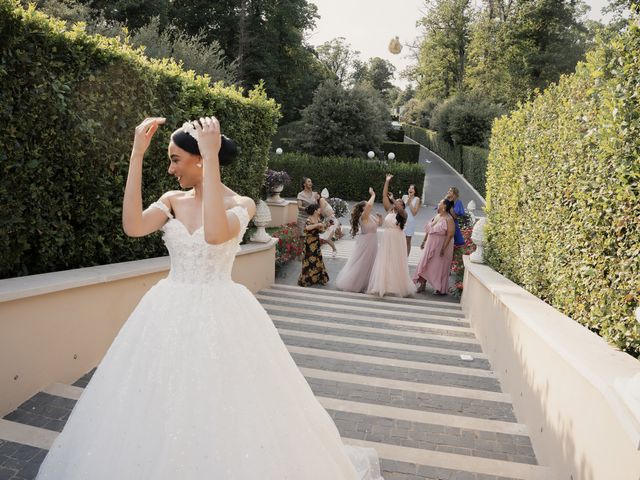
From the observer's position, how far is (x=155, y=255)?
5.91 m

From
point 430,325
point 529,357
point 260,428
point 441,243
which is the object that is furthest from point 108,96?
point 441,243

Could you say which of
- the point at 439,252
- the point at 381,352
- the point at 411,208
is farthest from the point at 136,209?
the point at 411,208

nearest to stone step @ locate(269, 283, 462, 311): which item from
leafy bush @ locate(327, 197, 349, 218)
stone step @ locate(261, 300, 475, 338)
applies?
stone step @ locate(261, 300, 475, 338)

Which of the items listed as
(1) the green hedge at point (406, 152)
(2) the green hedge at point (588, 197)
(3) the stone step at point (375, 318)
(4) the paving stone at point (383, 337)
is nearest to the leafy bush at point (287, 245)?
(3) the stone step at point (375, 318)

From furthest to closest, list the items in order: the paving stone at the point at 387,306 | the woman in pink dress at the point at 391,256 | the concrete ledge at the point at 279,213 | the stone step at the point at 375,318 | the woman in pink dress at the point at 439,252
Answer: the concrete ledge at the point at 279,213, the woman in pink dress at the point at 439,252, the woman in pink dress at the point at 391,256, the paving stone at the point at 387,306, the stone step at the point at 375,318

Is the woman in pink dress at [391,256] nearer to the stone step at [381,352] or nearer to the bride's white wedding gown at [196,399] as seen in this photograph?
the stone step at [381,352]

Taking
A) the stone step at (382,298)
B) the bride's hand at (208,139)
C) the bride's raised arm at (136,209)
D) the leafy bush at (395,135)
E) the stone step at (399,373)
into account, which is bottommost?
the stone step at (382,298)

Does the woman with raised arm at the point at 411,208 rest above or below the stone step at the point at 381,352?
above

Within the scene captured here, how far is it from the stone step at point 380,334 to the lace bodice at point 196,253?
13.6 ft

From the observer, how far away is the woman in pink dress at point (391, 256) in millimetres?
9531

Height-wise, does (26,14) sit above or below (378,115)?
below

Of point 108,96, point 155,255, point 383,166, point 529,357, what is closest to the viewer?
point 529,357

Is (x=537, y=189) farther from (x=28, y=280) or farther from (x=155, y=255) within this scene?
(x=28, y=280)

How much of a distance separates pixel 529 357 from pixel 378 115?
30.6 m
